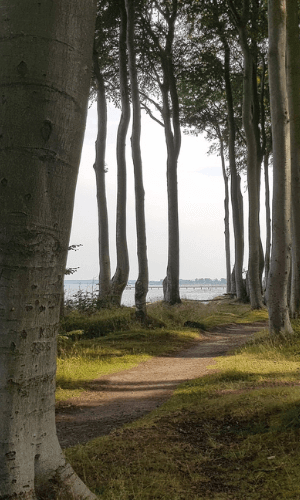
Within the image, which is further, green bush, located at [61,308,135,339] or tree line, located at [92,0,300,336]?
tree line, located at [92,0,300,336]

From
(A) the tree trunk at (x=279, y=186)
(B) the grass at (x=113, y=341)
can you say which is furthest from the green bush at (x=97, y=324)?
(A) the tree trunk at (x=279, y=186)

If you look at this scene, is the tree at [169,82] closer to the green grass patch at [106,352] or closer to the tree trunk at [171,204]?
the tree trunk at [171,204]

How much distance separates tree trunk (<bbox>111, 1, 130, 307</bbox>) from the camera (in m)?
16.6

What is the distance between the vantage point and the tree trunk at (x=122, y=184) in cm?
1664

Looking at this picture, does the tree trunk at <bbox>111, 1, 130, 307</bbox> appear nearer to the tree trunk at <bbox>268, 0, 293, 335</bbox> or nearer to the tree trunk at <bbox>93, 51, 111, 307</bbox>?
the tree trunk at <bbox>93, 51, 111, 307</bbox>

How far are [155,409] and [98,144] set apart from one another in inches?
586

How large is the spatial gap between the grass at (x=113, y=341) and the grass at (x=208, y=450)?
7.00 feet

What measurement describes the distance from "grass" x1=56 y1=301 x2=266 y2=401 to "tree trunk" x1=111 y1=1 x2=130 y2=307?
2.86 meters

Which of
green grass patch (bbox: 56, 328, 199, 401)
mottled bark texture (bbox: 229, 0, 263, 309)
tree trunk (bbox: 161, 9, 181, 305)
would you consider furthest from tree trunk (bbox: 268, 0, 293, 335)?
tree trunk (bbox: 161, 9, 181, 305)

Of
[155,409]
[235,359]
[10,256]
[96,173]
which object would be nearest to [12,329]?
[10,256]

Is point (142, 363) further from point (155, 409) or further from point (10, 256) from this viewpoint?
point (10, 256)

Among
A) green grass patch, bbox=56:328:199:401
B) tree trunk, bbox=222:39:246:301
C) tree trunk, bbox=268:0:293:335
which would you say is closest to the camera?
green grass patch, bbox=56:328:199:401

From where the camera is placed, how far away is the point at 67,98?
2.49m

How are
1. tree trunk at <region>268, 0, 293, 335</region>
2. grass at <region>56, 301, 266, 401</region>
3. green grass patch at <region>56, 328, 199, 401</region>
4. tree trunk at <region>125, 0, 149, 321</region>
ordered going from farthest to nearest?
tree trunk at <region>125, 0, 149, 321</region> → tree trunk at <region>268, 0, 293, 335</region> → grass at <region>56, 301, 266, 401</region> → green grass patch at <region>56, 328, 199, 401</region>
